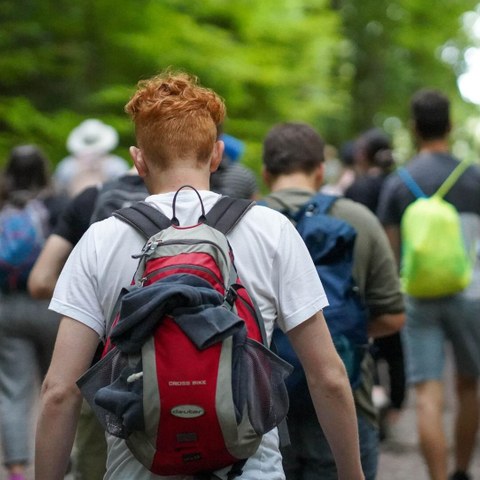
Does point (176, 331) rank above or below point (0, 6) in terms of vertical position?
above

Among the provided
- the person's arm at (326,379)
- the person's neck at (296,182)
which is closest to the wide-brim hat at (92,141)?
the person's neck at (296,182)

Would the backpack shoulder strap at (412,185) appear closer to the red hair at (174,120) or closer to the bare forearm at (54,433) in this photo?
the red hair at (174,120)

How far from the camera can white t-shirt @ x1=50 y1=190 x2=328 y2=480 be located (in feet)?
10.6

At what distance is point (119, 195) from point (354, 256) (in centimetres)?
90

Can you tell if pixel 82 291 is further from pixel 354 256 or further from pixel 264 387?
pixel 354 256

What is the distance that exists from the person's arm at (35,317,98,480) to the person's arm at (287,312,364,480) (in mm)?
538

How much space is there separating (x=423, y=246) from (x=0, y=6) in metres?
9.38

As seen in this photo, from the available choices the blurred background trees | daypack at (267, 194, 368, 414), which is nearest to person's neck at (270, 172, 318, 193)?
daypack at (267, 194, 368, 414)

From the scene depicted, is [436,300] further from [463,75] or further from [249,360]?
[463,75]

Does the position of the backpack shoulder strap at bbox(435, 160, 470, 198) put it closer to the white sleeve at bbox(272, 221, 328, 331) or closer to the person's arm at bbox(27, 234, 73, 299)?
the person's arm at bbox(27, 234, 73, 299)

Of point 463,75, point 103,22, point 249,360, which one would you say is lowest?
point 463,75

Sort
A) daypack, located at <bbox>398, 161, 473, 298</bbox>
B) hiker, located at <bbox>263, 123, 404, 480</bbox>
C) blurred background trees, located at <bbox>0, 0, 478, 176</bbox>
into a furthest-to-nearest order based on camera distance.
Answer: blurred background trees, located at <bbox>0, 0, 478, 176</bbox> → daypack, located at <bbox>398, 161, 473, 298</bbox> → hiker, located at <bbox>263, 123, 404, 480</bbox>

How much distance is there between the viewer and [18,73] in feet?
47.8

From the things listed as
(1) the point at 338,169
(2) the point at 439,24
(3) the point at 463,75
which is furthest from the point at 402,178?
(3) the point at 463,75
